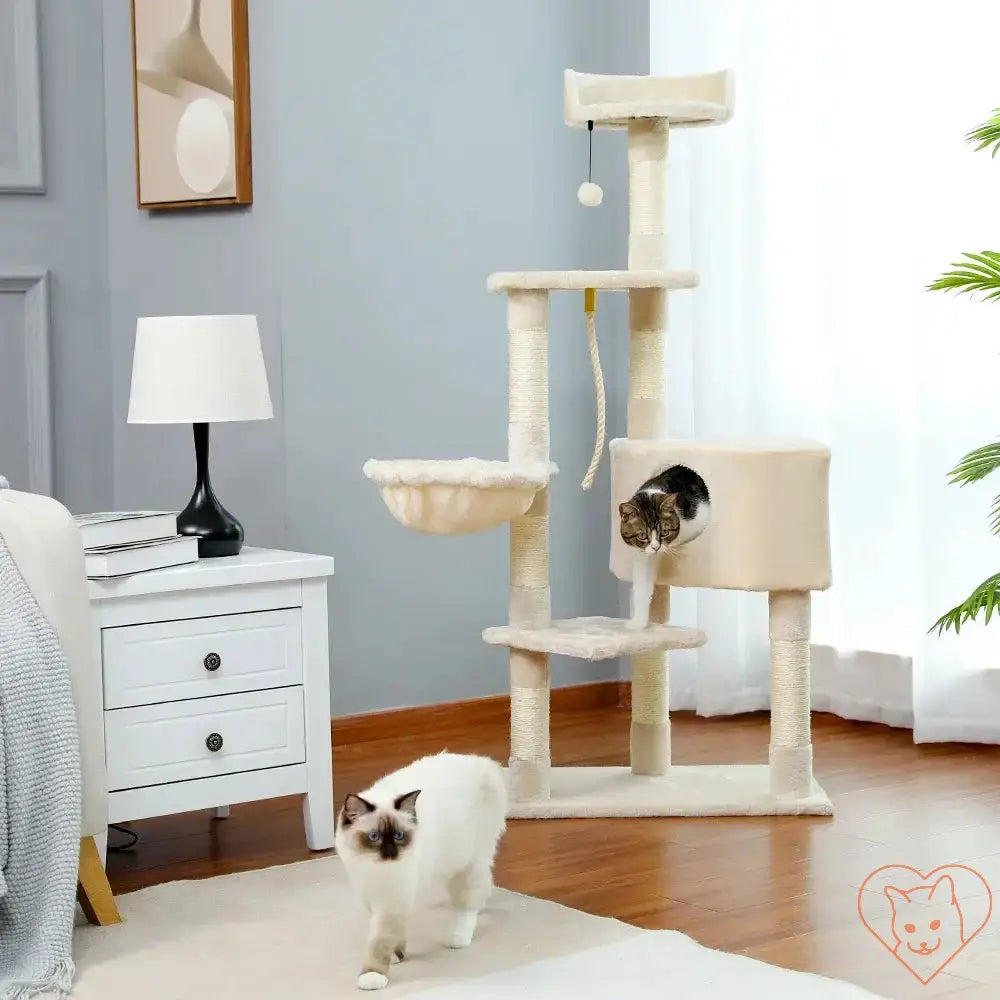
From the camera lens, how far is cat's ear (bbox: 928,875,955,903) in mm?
2453

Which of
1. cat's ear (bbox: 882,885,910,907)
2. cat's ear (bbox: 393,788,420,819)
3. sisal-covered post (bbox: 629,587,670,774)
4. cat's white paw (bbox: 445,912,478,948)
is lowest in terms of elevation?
cat's ear (bbox: 882,885,910,907)

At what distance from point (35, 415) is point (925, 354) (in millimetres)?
1932

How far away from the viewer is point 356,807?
212cm

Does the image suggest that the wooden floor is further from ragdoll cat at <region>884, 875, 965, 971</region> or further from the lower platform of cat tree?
the lower platform of cat tree

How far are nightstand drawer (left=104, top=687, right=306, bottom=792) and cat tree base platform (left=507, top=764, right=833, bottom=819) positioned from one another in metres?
0.47

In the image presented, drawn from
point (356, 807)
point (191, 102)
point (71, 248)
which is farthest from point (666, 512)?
point (71, 248)

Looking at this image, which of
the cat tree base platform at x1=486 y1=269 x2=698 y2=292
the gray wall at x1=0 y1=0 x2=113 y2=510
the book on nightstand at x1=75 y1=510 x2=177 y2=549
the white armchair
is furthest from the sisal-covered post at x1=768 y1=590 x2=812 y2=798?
the gray wall at x1=0 y1=0 x2=113 y2=510

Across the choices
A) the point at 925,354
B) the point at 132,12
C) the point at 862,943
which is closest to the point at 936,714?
the point at 925,354

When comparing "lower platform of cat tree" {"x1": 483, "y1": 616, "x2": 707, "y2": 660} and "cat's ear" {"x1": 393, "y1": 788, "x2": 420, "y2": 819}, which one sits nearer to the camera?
"cat's ear" {"x1": 393, "y1": 788, "x2": 420, "y2": 819}

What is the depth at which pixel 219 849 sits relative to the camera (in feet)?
9.28

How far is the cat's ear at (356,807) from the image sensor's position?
6.95ft

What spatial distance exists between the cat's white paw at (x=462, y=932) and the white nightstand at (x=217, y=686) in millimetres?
539

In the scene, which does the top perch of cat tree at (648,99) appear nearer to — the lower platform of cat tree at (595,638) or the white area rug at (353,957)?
the lower platform of cat tree at (595,638)

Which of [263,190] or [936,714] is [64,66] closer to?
[263,190]
